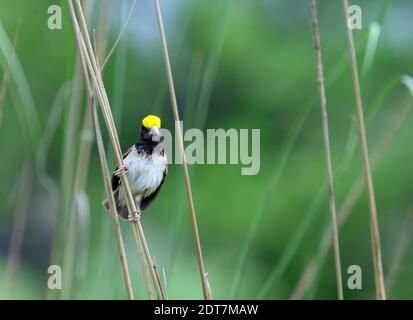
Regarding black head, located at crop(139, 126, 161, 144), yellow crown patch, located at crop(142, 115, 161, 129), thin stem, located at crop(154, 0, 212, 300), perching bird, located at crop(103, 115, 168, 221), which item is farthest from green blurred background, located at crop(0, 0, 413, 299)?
thin stem, located at crop(154, 0, 212, 300)

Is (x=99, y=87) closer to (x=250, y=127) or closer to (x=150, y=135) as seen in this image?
(x=150, y=135)

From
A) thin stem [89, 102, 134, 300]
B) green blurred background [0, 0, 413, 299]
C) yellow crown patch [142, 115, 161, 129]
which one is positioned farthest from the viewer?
green blurred background [0, 0, 413, 299]

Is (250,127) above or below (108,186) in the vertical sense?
above

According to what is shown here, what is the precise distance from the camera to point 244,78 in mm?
6418

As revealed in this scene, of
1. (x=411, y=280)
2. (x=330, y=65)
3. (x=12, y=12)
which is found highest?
(x=12, y=12)

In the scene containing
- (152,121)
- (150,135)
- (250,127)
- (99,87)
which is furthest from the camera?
(250,127)

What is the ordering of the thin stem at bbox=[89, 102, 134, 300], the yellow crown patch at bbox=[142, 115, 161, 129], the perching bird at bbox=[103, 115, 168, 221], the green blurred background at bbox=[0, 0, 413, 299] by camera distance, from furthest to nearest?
the green blurred background at bbox=[0, 0, 413, 299], the perching bird at bbox=[103, 115, 168, 221], the yellow crown patch at bbox=[142, 115, 161, 129], the thin stem at bbox=[89, 102, 134, 300]

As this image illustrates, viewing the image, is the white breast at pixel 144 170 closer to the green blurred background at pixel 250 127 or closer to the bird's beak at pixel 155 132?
the bird's beak at pixel 155 132

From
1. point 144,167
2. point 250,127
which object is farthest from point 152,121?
point 250,127

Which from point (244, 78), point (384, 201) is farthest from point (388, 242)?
point (244, 78)

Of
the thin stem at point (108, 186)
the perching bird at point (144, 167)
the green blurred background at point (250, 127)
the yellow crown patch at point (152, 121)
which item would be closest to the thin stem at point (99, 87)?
the thin stem at point (108, 186)

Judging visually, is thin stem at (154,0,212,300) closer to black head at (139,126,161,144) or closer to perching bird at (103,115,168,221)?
black head at (139,126,161,144)
